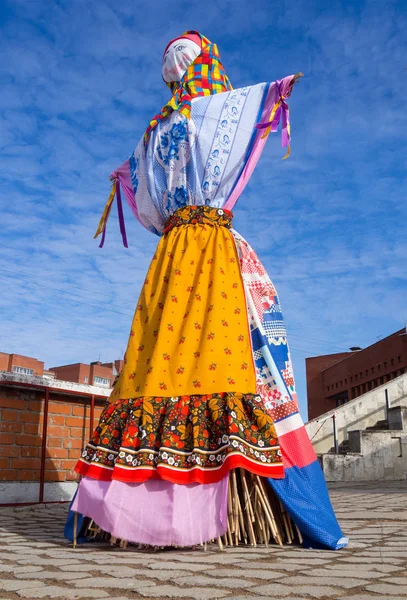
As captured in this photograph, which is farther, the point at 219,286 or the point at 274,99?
the point at 274,99

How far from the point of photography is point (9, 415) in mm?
4840

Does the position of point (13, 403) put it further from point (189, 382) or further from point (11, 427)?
point (189, 382)

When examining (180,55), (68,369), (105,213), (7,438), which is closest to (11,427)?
(7,438)

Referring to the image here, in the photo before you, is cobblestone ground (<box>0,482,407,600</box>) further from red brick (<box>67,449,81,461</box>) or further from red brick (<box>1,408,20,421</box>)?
red brick (<box>67,449,81,461</box>)

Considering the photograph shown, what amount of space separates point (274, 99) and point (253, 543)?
7.50ft

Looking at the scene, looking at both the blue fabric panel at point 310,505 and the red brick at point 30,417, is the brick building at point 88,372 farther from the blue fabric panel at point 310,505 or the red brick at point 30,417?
the blue fabric panel at point 310,505

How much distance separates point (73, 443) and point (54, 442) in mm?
234

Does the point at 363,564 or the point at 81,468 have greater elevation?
the point at 81,468

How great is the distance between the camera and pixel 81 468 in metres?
2.76

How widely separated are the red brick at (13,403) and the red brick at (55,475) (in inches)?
24.7

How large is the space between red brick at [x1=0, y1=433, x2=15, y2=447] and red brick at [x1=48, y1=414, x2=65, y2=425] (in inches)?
15.4

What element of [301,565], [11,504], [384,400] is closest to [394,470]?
[384,400]

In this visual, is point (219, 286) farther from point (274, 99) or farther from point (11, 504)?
point (11, 504)

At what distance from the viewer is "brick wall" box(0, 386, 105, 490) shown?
15.8 feet
